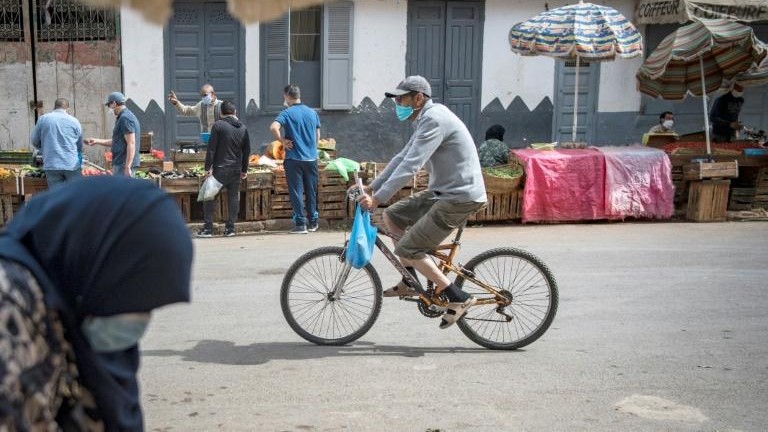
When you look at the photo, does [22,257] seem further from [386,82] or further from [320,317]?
[386,82]

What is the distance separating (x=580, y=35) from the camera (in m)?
12.6

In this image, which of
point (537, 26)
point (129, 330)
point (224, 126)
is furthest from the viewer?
point (537, 26)

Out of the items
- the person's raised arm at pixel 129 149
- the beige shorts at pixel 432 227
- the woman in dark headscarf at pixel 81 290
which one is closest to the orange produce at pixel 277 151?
the person's raised arm at pixel 129 149

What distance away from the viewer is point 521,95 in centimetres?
1753

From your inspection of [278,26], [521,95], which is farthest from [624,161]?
[278,26]

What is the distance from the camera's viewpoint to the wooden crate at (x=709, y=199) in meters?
13.1

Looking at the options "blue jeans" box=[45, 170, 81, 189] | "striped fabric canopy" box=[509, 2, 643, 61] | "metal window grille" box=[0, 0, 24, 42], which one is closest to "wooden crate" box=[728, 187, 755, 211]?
"striped fabric canopy" box=[509, 2, 643, 61]

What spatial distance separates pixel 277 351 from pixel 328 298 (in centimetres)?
53

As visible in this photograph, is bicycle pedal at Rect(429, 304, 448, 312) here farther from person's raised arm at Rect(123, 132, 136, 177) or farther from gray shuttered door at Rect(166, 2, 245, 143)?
gray shuttered door at Rect(166, 2, 245, 143)

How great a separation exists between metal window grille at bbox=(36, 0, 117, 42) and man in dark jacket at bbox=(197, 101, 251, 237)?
4917 millimetres

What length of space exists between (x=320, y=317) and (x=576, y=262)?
414 cm

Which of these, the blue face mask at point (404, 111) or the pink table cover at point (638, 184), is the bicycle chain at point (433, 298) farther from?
the pink table cover at point (638, 184)

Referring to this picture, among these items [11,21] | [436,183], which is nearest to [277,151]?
[11,21]

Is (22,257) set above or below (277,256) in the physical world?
above
